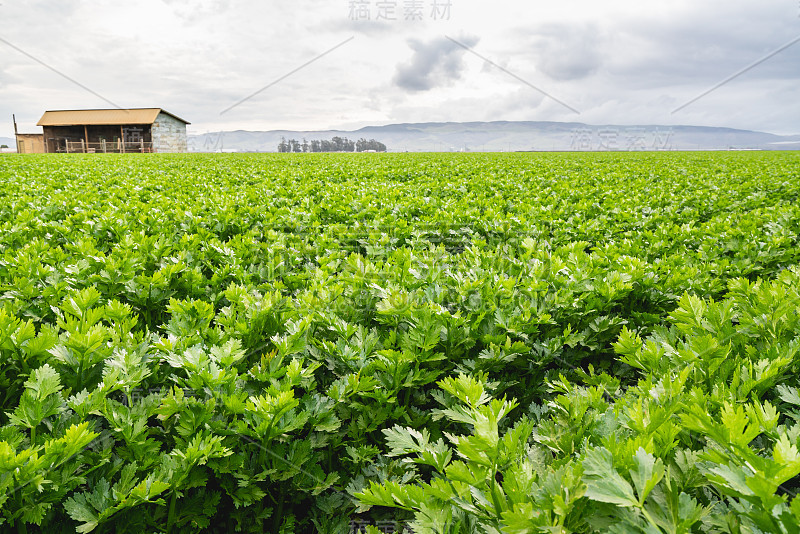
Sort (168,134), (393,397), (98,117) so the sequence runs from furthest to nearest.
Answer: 1. (168,134)
2. (98,117)
3. (393,397)

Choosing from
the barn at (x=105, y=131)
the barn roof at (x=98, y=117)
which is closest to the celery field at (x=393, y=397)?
the barn at (x=105, y=131)

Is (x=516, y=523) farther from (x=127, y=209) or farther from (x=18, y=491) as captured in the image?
(x=127, y=209)

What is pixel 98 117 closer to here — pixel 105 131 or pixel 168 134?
pixel 105 131

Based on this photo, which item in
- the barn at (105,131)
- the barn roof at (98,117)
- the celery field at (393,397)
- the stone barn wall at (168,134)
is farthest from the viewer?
the stone barn wall at (168,134)

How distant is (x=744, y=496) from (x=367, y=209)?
6.51 m

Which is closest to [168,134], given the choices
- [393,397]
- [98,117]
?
[98,117]

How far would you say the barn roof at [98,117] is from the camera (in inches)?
2197

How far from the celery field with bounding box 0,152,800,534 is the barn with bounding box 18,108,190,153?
6238 centimetres

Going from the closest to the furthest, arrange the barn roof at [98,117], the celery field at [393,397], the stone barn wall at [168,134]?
1. the celery field at [393,397]
2. the barn roof at [98,117]
3. the stone barn wall at [168,134]

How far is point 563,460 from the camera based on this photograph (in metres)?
1.50

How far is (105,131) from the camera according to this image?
57.9 metres

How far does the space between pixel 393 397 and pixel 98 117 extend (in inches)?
2769

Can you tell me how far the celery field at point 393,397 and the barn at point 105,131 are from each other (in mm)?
62380

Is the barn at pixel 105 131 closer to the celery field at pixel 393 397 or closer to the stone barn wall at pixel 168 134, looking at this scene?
the stone barn wall at pixel 168 134
